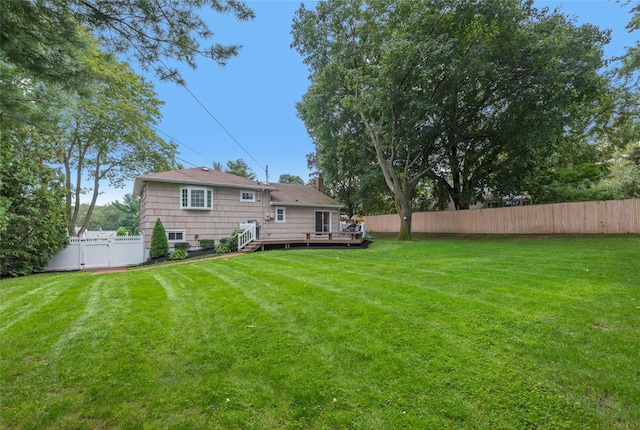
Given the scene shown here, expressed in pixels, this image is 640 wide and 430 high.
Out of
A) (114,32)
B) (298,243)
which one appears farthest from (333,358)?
(298,243)

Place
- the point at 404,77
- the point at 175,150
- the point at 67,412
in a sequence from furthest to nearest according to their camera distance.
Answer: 1. the point at 175,150
2. the point at 404,77
3. the point at 67,412

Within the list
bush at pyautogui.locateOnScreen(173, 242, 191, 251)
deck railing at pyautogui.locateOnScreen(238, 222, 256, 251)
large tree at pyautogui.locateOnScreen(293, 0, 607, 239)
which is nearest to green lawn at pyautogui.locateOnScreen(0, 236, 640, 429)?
bush at pyautogui.locateOnScreen(173, 242, 191, 251)

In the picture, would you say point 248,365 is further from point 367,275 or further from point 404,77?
point 404,77

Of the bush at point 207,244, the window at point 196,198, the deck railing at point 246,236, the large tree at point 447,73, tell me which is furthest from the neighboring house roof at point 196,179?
the large tree at point 447,73

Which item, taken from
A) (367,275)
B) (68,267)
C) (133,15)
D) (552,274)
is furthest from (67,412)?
(68,267)

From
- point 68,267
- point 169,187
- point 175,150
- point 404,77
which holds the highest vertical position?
point 404,77

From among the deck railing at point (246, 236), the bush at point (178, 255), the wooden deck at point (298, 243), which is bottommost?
the bush at point (178, 255)

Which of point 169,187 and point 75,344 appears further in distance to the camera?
point 169,187

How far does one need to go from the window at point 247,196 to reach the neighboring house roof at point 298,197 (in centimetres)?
115

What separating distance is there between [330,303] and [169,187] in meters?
12.1

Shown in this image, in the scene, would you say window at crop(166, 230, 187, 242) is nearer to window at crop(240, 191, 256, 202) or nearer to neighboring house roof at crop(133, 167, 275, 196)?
neighboring house roof at crop(133, 167, 275, 196)

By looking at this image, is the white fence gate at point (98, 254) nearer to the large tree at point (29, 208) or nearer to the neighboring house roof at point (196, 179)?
the large tree at point (29, 208)

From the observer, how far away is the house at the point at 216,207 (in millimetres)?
13125

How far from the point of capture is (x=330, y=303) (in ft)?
13.5
